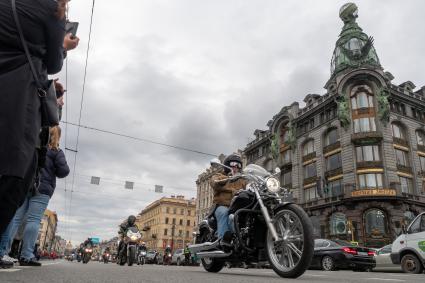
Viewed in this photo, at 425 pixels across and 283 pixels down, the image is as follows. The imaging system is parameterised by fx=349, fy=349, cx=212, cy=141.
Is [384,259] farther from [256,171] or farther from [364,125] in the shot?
[364,125]

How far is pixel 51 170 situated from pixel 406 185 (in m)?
33.8

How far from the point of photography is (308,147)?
3878 centimetres

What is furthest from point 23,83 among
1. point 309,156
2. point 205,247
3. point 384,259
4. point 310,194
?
point 309,156

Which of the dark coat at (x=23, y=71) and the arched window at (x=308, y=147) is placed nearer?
the dark coat at (x=23, y=71)

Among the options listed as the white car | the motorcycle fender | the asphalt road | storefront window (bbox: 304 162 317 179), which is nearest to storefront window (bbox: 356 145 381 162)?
storefront window (bbox: 304 162 317 179)

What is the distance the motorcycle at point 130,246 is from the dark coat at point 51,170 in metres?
5.40

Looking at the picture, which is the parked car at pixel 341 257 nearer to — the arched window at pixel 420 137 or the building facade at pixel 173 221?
the arched window at pixel 420 137

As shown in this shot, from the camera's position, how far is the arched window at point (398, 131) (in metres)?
33.5

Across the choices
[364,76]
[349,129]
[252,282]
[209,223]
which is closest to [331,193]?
[349,129]

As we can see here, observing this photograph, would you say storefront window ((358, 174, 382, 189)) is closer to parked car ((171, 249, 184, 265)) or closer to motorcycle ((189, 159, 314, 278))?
parked car ((171, 249, 184, 265))

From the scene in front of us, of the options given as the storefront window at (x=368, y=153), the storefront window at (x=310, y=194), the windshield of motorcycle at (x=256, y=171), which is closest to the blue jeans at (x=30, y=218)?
the windshield of motorcycle at (x=256, y=171)

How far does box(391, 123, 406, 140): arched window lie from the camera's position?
3353cm

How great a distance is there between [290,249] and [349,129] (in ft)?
104

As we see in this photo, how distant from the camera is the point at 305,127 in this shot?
39844 mm
